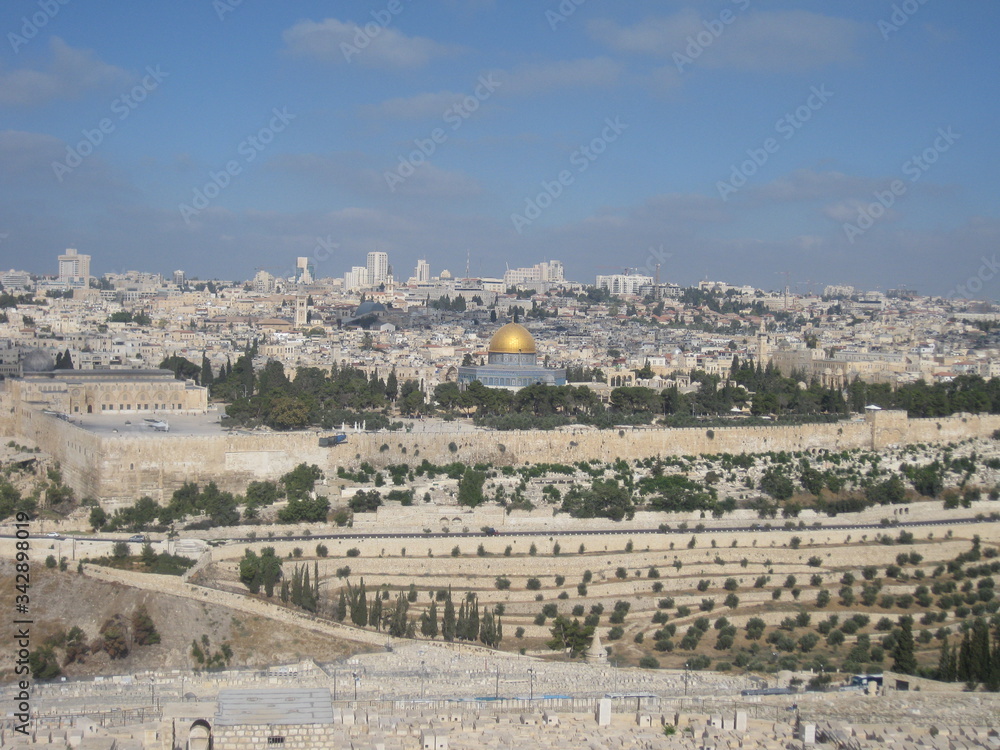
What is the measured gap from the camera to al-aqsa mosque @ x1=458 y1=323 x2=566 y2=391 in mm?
42875

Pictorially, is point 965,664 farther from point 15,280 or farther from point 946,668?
point 15,280

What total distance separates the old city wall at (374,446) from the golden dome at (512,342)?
1102 cm

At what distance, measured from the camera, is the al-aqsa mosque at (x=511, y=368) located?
42.9 m

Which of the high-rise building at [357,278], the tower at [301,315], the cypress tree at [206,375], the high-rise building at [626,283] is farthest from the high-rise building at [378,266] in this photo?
the cypress tree at [206,375]

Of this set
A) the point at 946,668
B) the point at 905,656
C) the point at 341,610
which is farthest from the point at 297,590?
the point at 946,668

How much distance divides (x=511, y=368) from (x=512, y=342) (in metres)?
1.31

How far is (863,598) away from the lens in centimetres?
2486

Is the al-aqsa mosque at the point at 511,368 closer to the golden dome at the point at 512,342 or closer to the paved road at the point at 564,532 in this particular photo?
the golden dome at the point at 512,342

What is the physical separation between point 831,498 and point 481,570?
10.5 metres

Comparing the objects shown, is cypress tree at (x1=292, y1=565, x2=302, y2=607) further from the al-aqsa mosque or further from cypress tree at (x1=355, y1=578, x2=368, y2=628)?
the al-aqsa mosque

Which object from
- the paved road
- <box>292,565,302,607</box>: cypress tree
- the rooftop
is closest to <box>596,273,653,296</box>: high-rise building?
the paved road

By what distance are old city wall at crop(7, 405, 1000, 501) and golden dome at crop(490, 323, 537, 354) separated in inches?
434

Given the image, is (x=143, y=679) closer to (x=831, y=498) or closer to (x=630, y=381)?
(x=831, y=498)

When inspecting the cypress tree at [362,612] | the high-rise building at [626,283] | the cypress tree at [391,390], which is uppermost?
the high-rise building at [626,283]
